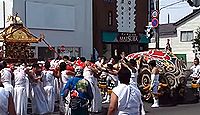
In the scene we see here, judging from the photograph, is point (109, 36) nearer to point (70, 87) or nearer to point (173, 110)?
point (173, 110)

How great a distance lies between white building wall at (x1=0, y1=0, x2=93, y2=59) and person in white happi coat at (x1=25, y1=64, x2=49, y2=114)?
67.8 feet

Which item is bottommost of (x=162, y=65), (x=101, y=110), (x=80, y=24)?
(x=101, y=110)

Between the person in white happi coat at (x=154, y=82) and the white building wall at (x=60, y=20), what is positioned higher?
the white building wall at (x=60, y=20)

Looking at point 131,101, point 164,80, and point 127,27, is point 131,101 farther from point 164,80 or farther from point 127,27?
point 127,27

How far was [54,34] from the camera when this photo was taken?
126 ft

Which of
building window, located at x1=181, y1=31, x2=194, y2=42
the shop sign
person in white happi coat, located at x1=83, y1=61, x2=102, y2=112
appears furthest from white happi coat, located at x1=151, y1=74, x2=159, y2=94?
building window, located at x1=181, y1=31, x2=194, y2=42

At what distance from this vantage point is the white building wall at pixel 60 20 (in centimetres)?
3644

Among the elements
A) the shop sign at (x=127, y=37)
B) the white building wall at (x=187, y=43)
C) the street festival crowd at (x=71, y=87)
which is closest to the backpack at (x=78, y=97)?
the street festival crowd at (x=71, y=87)

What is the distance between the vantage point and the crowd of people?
7.03 m

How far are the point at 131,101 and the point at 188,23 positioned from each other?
49895 mm

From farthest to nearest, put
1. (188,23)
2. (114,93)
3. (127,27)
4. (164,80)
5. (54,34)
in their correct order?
(188,23)
(127,27)
(54,34)
(164,80)
(114,93)

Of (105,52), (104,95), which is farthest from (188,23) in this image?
(104,95)

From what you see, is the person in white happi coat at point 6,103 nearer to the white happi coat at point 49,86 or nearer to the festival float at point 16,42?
the white happi coat at point 49,86

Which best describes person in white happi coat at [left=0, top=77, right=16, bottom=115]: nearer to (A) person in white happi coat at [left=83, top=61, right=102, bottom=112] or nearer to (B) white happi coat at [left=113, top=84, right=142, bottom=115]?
(B) white happi coat at [left=113, top=84, right=142, bottom=115]
